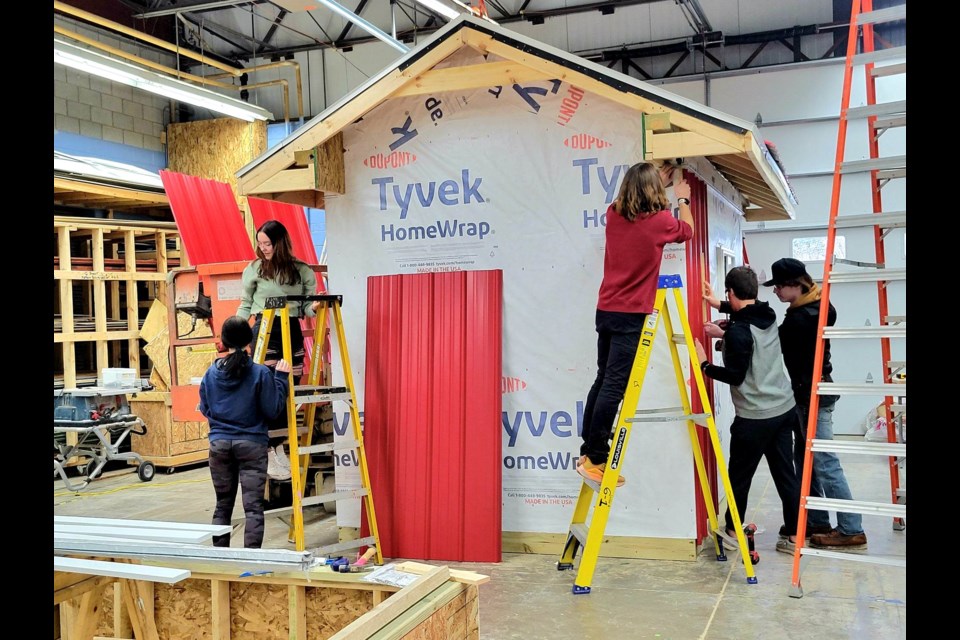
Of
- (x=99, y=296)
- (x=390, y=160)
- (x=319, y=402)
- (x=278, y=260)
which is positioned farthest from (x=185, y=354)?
(x=390, y=160)

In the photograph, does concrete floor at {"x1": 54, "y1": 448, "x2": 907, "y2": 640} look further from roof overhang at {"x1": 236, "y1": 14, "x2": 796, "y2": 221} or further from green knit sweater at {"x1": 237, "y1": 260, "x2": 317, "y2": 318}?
roof overhang at {"x1": 236, "y1": 14, "x2": 796, "y2": 221}

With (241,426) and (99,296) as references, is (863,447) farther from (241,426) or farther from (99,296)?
(99,296)

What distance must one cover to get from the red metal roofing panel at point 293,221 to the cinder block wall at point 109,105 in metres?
4.45

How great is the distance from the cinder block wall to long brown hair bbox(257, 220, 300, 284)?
27.1 ft

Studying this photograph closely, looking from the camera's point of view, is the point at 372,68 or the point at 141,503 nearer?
the point at 141,503

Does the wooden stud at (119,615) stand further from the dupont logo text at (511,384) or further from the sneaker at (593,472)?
the dupont logo text at (511,384)

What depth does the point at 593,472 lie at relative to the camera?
16.3 feet

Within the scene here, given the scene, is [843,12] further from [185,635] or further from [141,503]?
[185,635]

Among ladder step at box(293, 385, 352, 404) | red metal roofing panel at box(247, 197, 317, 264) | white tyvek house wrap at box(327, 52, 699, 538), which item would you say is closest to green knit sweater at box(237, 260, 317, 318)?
white tyvek house wrap at box(327, 52, 699, 538)

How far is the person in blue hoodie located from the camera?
17.2 ft

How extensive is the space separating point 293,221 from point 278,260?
4932 mm
